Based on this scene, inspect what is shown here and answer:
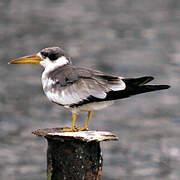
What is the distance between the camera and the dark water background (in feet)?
53.3

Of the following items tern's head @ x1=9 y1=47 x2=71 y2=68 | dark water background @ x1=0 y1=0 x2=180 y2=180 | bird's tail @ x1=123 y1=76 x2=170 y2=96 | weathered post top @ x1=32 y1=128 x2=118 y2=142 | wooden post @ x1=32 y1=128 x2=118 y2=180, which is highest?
dark water background @ x1=0 y1=0 x2=180 y2=180

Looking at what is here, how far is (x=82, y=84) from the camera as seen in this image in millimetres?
7887

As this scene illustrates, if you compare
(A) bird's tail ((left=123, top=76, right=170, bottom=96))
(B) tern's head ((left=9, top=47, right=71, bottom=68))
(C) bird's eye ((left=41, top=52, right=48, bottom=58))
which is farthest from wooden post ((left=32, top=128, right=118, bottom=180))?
(C) bird's eye ((left=41, top=52, right=48, bottom=58))

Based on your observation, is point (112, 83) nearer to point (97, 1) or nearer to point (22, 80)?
point (22, 80)

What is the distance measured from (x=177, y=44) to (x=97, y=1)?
436 centimetres

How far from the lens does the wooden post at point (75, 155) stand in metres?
7.42

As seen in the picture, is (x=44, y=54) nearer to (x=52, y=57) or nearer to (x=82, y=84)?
(x=52, y=57)

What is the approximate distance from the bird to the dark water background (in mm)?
7507

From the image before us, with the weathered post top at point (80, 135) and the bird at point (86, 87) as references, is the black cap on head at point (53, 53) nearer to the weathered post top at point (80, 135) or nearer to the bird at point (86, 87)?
the bird at point (86, 87)

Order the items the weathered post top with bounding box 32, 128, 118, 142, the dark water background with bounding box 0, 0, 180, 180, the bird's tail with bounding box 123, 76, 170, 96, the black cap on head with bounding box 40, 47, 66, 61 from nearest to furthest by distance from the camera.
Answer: the weathered post top with bounding box 32, 128, 118, 142
the bird's tail with bounding box 123, 76, 170, 96
the black cap on head with bounding box 40, 47, 66, 61
the dark water background with bounding box 0, 0, 180, 180

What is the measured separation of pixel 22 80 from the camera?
19.2 meters

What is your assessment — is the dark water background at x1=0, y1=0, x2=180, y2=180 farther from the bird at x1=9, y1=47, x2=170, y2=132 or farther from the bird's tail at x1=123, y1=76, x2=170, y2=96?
the bird's tail at x1=123, y1=76, x2=170, y2=96

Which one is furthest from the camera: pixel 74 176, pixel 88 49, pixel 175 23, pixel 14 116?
pixel 175 23

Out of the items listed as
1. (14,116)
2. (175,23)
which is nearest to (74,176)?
(14,116)
